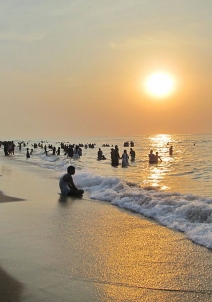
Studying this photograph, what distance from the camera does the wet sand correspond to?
511 cm

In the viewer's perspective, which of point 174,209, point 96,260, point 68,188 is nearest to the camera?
point 96,260

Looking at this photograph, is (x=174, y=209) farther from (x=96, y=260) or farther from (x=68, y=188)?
(x=68, y=188)

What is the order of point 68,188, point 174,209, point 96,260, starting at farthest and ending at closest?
1. point 68,188
2. point 174,209
3. point 96,260

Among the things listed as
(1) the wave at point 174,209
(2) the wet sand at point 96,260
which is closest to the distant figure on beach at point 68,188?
(1) the wave at point 174,209

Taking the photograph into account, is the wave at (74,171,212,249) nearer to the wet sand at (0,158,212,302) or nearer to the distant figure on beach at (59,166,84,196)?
the wet sand at (0,158,212,302)

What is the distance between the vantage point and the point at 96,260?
21.4 ft

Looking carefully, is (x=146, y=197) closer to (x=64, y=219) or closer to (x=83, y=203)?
(x=83, y=203)

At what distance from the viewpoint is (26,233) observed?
27.4ft

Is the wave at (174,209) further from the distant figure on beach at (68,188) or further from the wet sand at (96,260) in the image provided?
the distant figure on beach at (68,188)

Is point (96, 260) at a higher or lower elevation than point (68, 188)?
lower

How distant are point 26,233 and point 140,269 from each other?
3367 mm

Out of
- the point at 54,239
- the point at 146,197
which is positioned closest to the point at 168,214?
the point at 146,197

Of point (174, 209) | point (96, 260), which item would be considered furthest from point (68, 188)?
point (96, 260)

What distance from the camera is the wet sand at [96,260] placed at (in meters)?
5.11
